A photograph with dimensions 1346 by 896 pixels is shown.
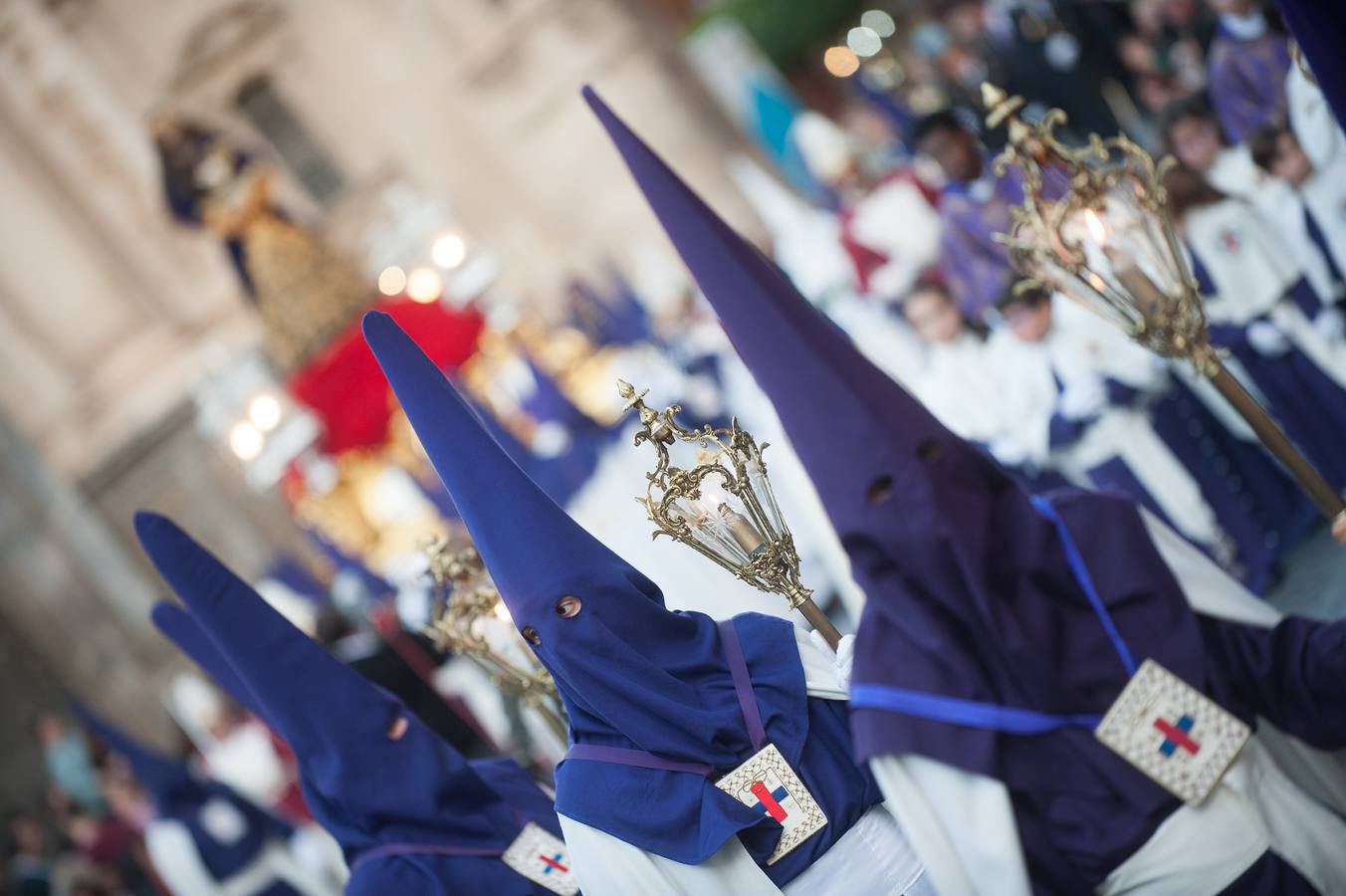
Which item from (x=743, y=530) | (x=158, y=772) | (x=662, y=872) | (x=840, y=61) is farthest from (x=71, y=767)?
(x=840, y=61)

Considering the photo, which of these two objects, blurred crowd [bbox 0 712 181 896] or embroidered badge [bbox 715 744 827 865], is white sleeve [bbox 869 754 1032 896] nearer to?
embroidered badge [bbox 715 744 827 865]

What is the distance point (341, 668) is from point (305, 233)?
15.3 feet

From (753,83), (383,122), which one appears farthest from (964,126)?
(383,122)

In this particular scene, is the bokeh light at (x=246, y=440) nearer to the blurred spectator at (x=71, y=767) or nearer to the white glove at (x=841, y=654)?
the white glove at (x=841, y=654)

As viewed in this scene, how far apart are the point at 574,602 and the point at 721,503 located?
0.34 meters

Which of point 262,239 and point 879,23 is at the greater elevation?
point 262,239

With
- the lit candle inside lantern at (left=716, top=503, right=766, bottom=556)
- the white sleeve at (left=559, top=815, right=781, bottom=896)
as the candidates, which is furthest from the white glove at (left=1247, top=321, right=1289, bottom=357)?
the white sleeve at (left=559, top=815, right=781, bottom=896)

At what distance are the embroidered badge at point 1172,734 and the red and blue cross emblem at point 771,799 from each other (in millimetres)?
627

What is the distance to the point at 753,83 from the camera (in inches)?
451

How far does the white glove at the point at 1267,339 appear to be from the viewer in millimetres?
4164

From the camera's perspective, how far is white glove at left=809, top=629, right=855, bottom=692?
2.32 metres

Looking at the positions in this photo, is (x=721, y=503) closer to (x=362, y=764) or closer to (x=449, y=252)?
(x=362, y=764)

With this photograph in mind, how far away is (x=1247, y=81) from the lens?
4.93m

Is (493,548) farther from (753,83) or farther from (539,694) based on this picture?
(753,83)
